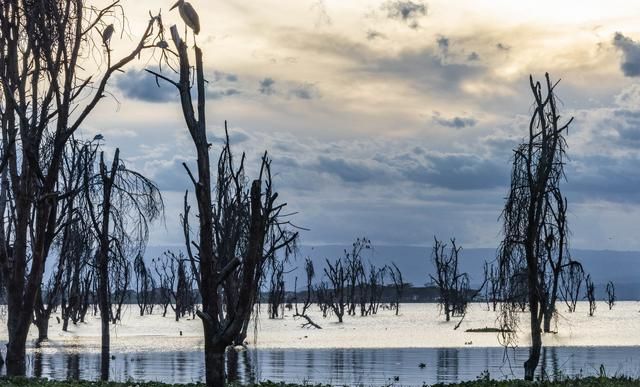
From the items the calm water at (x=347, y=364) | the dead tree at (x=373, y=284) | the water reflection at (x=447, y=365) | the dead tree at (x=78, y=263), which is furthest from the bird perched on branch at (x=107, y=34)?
the dead tree at (x=373, y=284)

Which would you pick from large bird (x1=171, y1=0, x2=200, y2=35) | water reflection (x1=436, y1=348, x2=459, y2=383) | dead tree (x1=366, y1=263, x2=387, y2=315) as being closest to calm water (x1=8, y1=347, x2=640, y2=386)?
water reflection (x1=436, y1=348, x2=459, y2=383)

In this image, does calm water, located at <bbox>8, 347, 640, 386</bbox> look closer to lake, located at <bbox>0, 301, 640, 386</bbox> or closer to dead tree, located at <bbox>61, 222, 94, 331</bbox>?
lake, located at <bbox>0, 301, 640, 386</bbox>

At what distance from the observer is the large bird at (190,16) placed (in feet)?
45.2

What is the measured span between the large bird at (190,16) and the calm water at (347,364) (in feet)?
54.1

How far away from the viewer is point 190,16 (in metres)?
Answer: 13.8

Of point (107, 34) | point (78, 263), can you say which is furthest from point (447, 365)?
point (107, 34)

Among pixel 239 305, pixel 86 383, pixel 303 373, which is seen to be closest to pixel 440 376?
pixel 303 373

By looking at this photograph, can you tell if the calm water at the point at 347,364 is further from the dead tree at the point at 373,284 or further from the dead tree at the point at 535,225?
the dead tree at the point at 373,284

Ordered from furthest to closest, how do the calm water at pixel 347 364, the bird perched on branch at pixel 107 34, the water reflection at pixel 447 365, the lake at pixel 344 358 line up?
the lake at pixel 344 358
the calm water at pixel 347 364
the water reflection at pixel 447 365
the bird perched on branch at pixel 107 34

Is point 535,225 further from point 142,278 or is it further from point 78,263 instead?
point 142,278

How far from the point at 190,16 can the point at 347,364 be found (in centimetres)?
2690

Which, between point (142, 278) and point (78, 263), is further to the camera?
point (142, 278)

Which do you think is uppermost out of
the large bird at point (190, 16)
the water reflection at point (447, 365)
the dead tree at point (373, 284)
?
the large bird at point (190, 16)

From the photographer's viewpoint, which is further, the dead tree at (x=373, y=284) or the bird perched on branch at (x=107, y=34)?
the dead tree at (x=373, y=284)
